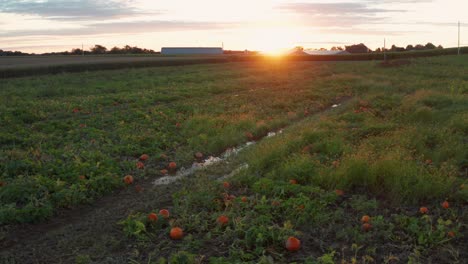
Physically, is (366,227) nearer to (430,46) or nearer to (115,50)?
(115,50)

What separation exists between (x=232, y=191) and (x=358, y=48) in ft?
313

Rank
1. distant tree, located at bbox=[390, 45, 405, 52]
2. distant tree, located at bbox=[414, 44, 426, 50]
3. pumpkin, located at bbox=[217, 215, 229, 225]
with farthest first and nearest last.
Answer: distant tree, located at bbox=[414, 44, 426, 50], distant tree, located at bbox=[390, 45, 405, 52], pumpkin, located at bbox=[217, 215, 229, 225]

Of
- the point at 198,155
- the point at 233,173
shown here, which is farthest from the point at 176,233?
the point at 198,155

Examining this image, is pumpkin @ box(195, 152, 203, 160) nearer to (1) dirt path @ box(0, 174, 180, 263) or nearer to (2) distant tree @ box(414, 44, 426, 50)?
(1) dirt path @ box(0, 174, 180, 263)

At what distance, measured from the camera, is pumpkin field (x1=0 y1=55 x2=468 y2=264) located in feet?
16.7

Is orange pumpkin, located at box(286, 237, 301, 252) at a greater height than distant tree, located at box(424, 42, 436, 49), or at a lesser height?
lesser

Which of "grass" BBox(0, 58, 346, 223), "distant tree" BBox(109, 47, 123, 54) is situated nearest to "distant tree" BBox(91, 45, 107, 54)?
"distant tree" BBox(109, 47, 123, 54)

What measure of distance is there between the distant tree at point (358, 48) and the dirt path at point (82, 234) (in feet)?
310

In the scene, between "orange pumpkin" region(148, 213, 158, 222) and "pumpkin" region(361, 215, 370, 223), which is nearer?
"pumpkin" region(361, 215, 370, 223)

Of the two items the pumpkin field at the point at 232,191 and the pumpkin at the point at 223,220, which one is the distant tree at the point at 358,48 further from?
the pumpkin at the point at 223,220

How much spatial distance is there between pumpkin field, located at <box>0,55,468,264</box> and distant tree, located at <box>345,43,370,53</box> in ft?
285

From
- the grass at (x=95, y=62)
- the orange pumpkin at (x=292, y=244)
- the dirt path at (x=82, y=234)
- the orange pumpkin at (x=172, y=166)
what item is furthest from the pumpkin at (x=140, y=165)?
the grass at (x=95, y=62)

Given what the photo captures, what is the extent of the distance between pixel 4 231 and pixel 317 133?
6612mm

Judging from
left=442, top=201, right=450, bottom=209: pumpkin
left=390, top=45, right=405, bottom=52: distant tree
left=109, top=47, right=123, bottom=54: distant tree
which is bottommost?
left=442, top=201, right=450, bottom=209: pumpkin
